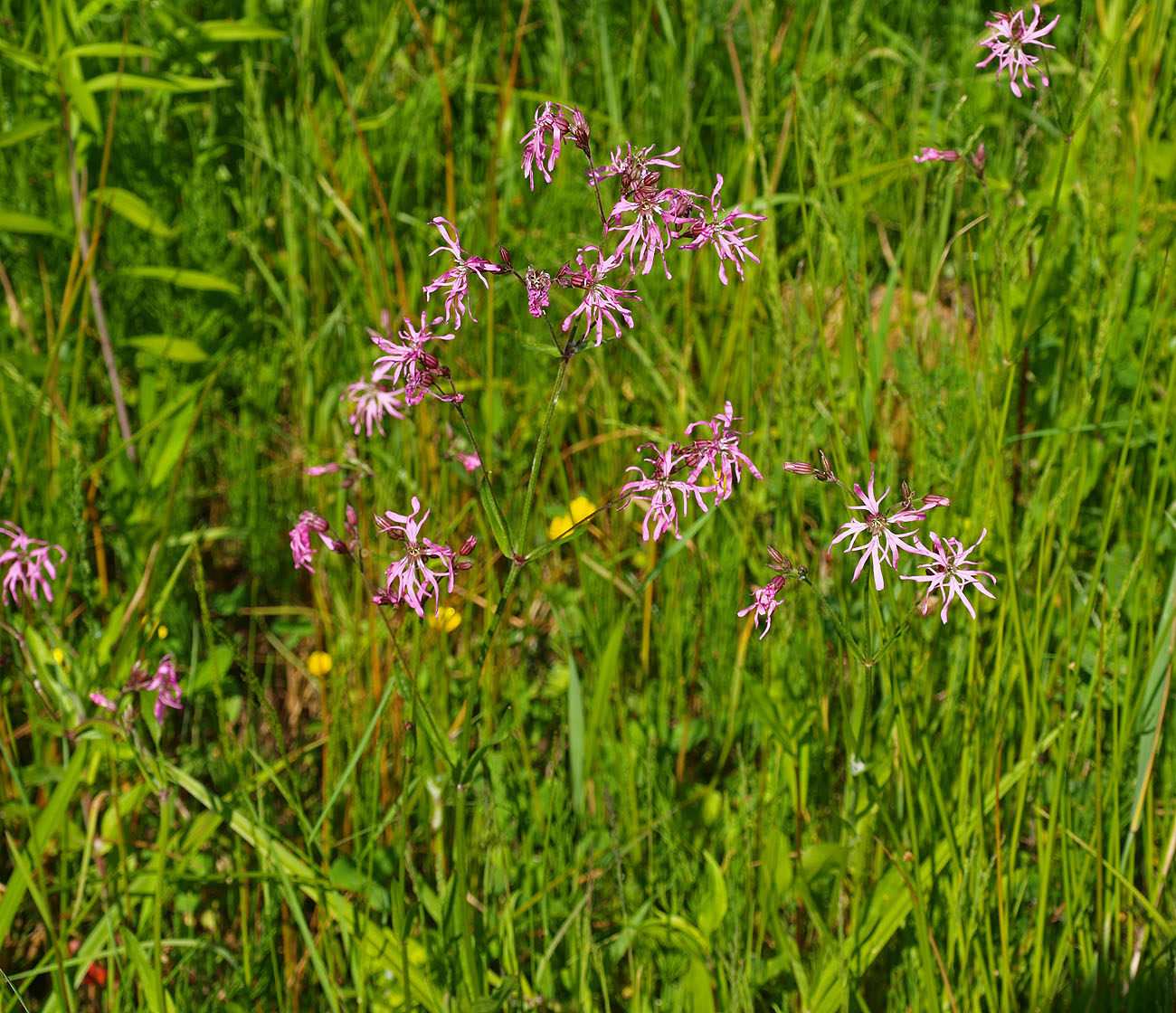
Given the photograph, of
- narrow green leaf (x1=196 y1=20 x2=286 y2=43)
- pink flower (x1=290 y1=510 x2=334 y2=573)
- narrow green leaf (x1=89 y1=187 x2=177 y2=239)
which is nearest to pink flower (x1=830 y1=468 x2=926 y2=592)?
pink flower (x1=290 y1=510 x2=334 y2=573)

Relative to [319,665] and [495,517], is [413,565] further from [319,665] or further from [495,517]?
[319,665]

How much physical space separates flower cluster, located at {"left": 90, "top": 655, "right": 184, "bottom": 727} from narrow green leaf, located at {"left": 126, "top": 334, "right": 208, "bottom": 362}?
0.95m

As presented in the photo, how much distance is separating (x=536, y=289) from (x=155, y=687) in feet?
3.57

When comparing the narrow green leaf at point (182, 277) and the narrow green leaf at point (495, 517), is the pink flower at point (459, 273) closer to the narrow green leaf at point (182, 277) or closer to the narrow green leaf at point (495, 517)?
the narrow green leaf at point (495, 517)

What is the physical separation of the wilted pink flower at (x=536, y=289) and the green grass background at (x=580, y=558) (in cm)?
6

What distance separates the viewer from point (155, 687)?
1801mm

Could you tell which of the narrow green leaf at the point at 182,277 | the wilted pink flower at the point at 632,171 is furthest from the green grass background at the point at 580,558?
the wilted pink flower at the point at 632,171

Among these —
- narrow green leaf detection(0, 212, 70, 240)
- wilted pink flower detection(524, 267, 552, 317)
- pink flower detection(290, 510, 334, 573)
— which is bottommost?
pink flower detection(290, 510, 334, 573)

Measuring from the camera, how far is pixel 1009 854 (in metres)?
1.71

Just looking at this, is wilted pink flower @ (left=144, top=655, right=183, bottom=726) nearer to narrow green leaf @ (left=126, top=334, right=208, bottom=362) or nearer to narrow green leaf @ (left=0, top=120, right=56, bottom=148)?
narrow green leaf @ (left=126, top=334, right=208, bottom=362)

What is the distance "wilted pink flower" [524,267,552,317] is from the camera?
1198 millimetres

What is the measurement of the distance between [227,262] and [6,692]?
3.97 feet

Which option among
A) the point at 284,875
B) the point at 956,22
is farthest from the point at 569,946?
the point at 956,22

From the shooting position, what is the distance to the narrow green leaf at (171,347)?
255cm
